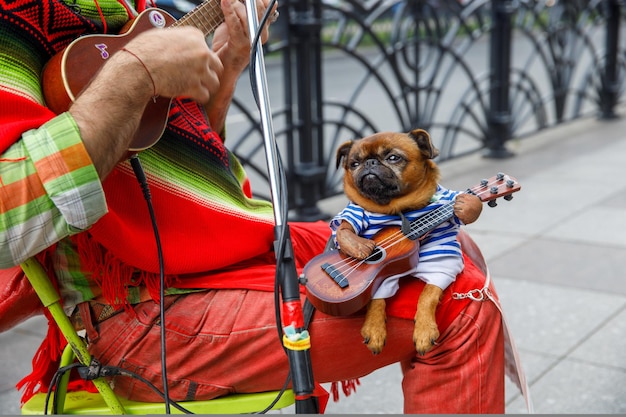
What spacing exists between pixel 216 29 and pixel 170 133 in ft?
1.41

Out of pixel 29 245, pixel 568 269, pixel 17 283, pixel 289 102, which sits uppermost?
pixel 29 245

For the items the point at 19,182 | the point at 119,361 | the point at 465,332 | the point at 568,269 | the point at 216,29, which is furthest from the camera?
the point at 568,269

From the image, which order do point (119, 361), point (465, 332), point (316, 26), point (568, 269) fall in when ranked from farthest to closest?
point (316, 26), point (568, 269), point (119, 361), point (465, 332)

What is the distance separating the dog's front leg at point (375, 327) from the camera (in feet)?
5.41

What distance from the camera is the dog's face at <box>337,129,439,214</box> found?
1.74 meters

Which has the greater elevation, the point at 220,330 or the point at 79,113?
the point at 79,113

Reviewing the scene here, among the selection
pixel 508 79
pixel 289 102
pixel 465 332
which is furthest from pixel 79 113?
pixel 508 79

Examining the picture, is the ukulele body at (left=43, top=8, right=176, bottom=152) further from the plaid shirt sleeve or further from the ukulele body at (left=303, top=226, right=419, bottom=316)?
the ukulele body at (left=303, top=226, right=419, bottom=316)

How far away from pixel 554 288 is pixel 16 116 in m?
3.22

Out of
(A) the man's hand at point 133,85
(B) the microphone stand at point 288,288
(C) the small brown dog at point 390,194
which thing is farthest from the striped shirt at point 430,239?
(A) the man's hand at point 133,85

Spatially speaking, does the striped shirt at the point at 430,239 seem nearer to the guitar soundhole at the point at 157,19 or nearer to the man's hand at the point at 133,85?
the man's hand at the point at 133,85

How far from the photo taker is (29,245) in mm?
1450

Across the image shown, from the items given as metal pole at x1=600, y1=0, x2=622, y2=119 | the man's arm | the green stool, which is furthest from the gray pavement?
metal pole at x1=600, y1=0, x2=622, y2=119

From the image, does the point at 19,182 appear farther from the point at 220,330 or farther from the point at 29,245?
the point at 220,330
